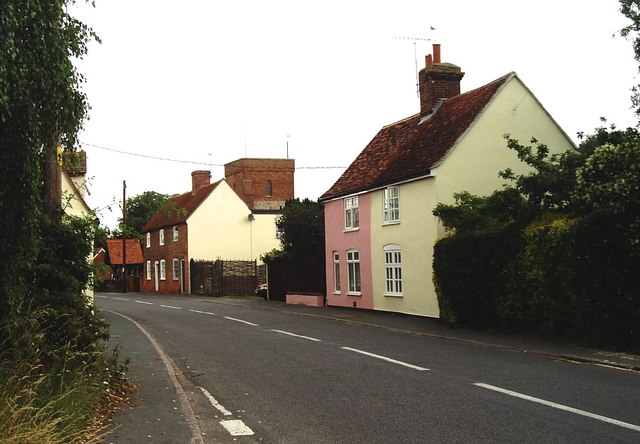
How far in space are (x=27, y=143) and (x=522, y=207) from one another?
568 inches

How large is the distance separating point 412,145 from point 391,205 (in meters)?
2.61

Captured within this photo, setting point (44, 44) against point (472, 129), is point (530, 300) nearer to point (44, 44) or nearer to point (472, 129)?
point (472, 129)

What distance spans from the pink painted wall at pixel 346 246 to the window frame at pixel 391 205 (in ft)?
4.32

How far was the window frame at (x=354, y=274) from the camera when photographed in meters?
27.8

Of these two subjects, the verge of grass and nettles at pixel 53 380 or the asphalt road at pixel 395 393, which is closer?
the verge of grass and nettles at pixel 53 380

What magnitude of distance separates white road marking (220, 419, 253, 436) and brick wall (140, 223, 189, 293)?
4314 centimetres

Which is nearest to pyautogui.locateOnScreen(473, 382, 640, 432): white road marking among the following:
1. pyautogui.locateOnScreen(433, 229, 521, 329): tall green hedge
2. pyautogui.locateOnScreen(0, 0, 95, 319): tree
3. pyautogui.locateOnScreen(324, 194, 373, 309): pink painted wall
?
pyautogui.locateOnScreen(0, 0, 95, 319): tree

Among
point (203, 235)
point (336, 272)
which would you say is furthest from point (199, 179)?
point (336, 272)

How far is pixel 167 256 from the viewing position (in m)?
54.7

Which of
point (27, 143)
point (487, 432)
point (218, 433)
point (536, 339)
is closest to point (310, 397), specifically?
point (218, 433)

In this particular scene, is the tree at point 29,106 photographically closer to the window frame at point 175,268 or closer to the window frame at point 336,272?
the window frame at point 336,272

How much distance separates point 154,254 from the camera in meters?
58.2

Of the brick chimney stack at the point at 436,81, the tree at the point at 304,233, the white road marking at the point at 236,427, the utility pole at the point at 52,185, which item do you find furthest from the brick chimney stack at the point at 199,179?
the white road marking at the point at 236,427

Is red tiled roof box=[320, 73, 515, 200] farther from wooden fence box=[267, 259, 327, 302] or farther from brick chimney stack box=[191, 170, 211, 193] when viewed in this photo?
brick chimney stack box=[191, 170, 211, 193]
